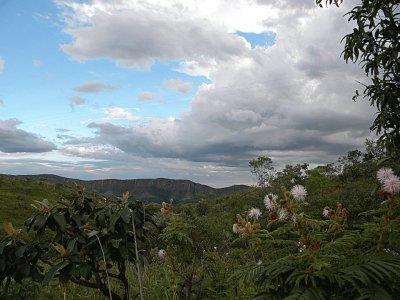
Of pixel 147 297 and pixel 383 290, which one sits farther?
pixel 147 297

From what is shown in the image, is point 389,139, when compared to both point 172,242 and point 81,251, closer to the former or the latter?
point 172,242

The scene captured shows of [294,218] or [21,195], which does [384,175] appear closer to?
[294,218]

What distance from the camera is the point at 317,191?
62.1ft

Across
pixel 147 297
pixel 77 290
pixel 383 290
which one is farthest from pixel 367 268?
pixel 77 290

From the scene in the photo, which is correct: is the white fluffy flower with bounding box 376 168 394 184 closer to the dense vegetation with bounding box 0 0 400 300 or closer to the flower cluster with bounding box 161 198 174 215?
the dense vegetation with bounding box 0 0 400 300

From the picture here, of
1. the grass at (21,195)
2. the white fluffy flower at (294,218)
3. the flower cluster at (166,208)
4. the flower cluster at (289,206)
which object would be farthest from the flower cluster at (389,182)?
the grass at (21,195)

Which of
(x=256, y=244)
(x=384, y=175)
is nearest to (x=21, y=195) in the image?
(x=256, y=244)

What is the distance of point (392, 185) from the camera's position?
2.73 m

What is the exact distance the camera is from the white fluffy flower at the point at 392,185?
8.92 feet

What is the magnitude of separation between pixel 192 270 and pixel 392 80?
543cm

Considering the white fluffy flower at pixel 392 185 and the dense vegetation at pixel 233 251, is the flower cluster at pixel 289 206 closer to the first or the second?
the dense vegetation at pixel 233 251

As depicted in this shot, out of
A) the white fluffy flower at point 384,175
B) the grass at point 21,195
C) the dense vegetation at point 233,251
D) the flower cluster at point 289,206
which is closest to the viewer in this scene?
the dense vegetation at point 233,251

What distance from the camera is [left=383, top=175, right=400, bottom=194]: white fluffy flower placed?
2719 mm

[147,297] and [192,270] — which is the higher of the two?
[192,270]
